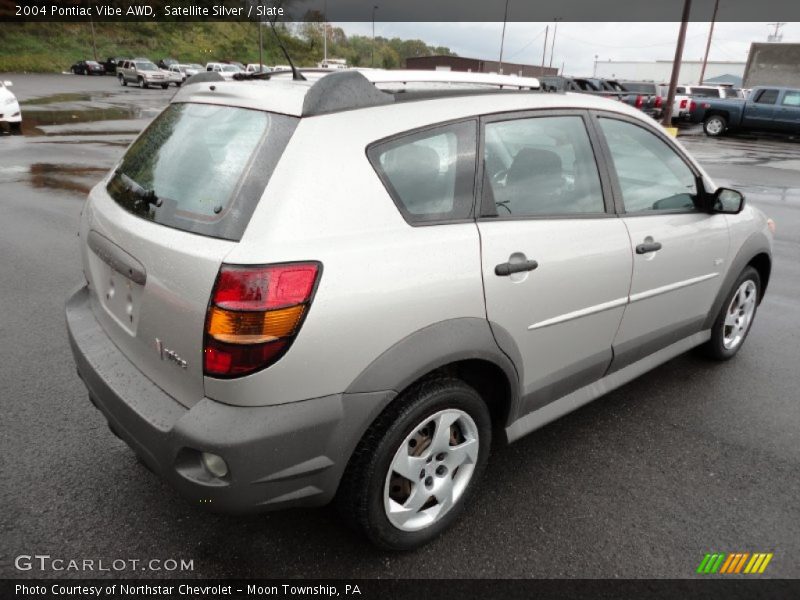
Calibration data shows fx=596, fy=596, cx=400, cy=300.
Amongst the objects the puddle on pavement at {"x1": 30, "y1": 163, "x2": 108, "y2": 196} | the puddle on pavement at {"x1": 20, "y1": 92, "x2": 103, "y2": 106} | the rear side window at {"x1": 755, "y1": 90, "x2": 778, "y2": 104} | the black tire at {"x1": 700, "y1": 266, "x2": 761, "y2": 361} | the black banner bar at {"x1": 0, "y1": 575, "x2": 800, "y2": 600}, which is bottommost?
the puddle on pavement at {"x1": 20, "y1": 92, "x2": 103, "y2": 106}

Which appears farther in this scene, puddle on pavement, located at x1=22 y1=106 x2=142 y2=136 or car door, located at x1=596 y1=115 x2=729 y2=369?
puddle on pavement, located at x1=22 y1=106 x2=142 y2=136

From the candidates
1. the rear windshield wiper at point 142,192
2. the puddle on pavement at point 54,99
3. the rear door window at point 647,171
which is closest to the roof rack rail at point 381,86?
the rear door window at point 647,171

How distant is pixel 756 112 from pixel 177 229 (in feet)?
82.4

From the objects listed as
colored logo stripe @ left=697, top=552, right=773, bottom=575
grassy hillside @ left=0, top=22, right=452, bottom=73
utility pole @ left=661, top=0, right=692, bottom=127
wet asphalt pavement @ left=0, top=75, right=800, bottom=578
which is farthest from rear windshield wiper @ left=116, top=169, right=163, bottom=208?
grassy hillside @ left=0, top=22, right=452, bottom=73

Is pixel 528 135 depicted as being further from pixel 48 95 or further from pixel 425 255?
pixel 48 95

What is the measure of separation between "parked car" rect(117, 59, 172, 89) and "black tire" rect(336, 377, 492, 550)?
4497 cm

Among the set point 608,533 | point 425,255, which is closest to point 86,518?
point 425,255

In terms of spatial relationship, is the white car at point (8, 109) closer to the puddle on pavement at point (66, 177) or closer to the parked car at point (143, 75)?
the puddle on pavement at point (66, 177)

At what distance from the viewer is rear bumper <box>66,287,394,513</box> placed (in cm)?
177

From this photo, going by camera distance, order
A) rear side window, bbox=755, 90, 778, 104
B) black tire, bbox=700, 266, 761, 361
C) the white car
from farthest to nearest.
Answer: rear side window, bbox=755, 90, 778, 104
the white car
black tire, bbox=700, 266, 761, 361

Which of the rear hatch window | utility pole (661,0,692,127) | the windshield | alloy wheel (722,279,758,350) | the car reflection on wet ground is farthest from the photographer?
the windshield

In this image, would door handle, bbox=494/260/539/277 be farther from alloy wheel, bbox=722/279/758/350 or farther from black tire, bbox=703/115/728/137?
black tire, bbox=703/115/728/137

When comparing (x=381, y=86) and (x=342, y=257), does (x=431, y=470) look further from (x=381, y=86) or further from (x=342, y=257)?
(x=381, y=86)

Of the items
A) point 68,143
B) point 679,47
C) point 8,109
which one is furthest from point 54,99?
point 679,47
